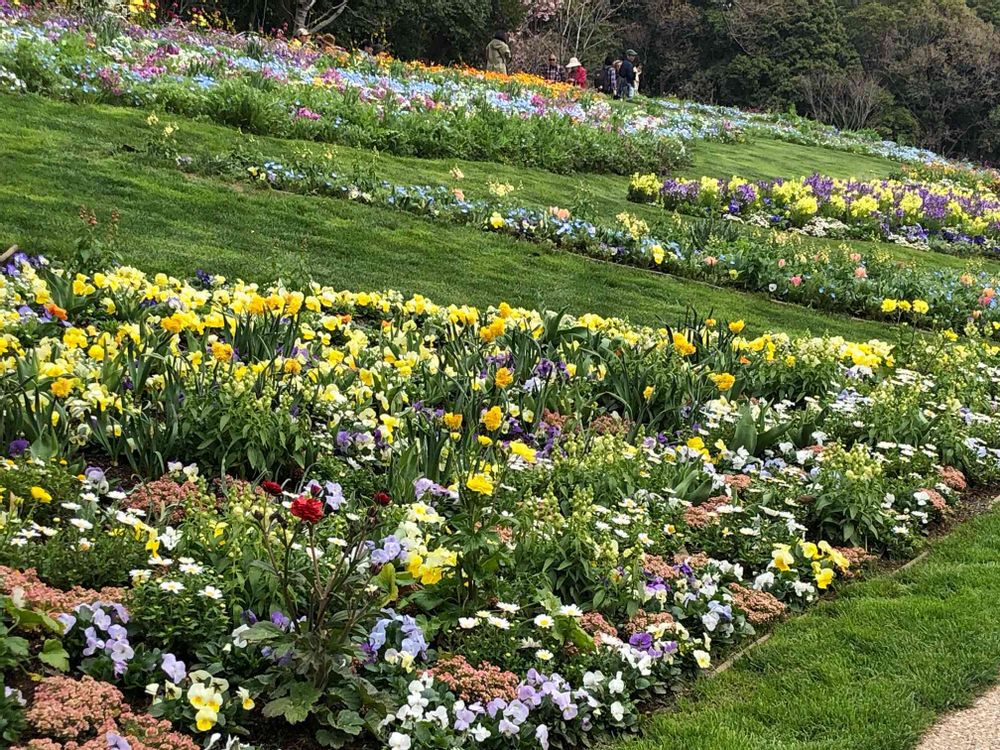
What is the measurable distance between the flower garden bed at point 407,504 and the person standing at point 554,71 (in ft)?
88.2

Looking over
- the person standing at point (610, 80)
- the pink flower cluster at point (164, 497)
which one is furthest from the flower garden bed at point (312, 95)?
the person standing at point (610, 80)

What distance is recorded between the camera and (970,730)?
3.01m

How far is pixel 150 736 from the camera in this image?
2.29 metres

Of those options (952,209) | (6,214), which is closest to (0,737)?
(6,214)

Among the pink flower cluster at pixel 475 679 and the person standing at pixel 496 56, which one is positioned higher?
the person standing at pixel 496 56

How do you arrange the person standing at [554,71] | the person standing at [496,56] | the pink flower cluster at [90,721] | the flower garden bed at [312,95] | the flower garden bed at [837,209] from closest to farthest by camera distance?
the pink flower cluster at [90,721] < the flower garden bed at [312,95] < the flower garden bed at [837,209] < the person standing at [496,56] < the person standing at [554,71]

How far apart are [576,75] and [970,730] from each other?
2804 cm

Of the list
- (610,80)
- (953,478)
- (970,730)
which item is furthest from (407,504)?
(610,80)

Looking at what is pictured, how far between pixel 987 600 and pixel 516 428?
2.04 meters

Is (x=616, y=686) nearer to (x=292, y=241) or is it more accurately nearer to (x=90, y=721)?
(x=90, y=721)

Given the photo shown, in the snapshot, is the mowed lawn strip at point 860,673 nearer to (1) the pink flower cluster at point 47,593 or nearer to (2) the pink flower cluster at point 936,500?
(2) the pink flower cluster at point 936,500

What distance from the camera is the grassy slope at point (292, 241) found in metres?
6.69

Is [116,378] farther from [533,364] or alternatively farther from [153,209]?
[153,209]

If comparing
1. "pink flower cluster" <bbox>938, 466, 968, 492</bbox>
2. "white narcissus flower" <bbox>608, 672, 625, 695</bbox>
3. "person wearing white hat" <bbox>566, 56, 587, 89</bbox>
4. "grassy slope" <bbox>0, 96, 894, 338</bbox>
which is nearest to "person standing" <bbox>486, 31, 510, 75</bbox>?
"person wearing white hat" <bbox>566, 56, 587, 89</bbox>
